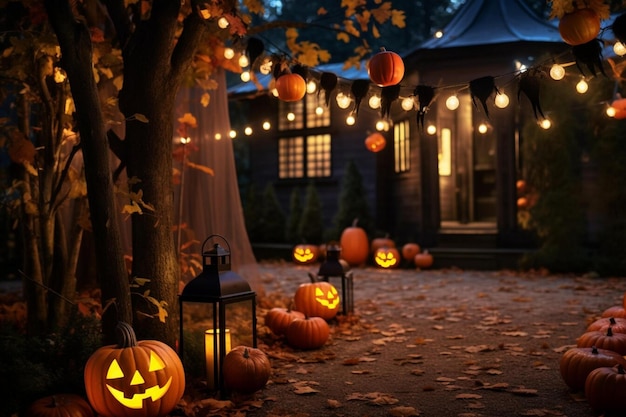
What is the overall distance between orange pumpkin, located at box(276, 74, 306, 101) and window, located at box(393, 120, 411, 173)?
9512mm

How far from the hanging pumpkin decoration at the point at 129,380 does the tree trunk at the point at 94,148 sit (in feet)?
1.30

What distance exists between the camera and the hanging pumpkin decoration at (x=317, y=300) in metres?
6.72

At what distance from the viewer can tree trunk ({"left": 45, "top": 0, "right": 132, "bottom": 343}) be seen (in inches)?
158

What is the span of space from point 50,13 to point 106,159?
966 mm

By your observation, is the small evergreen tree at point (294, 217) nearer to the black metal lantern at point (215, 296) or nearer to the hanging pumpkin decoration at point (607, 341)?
the black metal lantern at point (215, 296)

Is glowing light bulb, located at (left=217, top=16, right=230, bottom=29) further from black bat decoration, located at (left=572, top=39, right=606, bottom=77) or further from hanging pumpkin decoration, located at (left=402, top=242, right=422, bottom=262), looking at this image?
hanging pumpkin decoration, located at (left=402, top=242, right=422, bottom=262)

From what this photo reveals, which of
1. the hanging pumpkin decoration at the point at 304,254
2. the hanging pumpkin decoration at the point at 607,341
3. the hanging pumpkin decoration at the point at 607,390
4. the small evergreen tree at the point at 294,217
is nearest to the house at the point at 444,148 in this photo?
the small evergreen tree at the point at 294,217

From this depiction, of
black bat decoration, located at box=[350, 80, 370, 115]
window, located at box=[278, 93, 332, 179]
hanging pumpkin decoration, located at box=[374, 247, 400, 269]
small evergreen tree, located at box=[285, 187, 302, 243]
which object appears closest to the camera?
black bat decoration, located at box=[350, 80, 370, 115]

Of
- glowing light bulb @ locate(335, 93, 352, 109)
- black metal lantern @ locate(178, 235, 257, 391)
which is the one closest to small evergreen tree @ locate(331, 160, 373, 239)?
glowing light bulb @ locate(335, 93, 352, 109)

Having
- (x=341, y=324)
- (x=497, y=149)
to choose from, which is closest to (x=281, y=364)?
(x=341, y=324)

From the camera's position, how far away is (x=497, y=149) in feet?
43.7

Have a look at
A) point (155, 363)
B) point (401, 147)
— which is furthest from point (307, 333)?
point (401, 147)

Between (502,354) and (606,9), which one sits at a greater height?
(606,9)

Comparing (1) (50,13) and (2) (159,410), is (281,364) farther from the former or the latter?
(1) (50,13)
